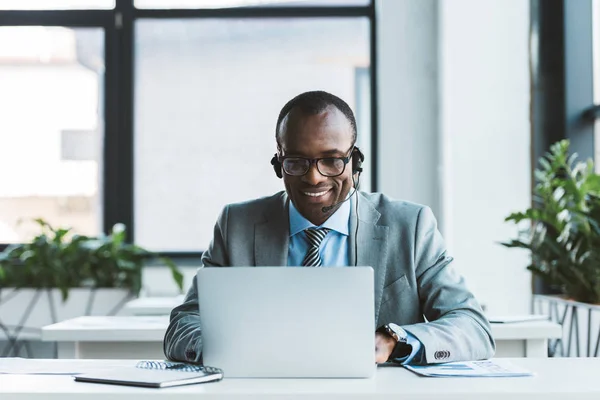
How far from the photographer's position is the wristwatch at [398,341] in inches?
73.6

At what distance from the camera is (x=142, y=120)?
17.9ft

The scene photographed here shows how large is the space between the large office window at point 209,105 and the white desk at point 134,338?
2552mm

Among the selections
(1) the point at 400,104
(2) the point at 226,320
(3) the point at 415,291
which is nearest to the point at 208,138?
(1) the point at 400,104

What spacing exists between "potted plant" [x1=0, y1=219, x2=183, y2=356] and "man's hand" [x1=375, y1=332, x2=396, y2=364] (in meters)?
3.29

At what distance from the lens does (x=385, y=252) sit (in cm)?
228

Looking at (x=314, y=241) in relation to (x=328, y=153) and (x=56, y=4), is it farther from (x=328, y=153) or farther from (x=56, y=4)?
(x=56, y=4)

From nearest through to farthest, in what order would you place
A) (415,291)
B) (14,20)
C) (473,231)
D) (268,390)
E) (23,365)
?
(268,390) → (23,365) → (415,291) → (473,231) → (14,20)

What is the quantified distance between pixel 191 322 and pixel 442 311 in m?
0.63

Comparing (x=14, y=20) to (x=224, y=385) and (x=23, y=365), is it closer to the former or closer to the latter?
(x=23, y=365)

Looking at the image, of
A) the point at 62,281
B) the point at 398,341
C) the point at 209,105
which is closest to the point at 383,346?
the point at 398,341

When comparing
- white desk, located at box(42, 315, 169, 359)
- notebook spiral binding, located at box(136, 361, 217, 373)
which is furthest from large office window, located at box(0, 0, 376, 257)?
notebook spiral binding, located at box(136, 361, 217, 373)

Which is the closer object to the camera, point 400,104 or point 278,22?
point 400,104

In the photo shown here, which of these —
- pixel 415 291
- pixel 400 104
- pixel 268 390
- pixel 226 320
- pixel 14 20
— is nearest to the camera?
pixel 268 390

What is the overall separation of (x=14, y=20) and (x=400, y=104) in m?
2.46
